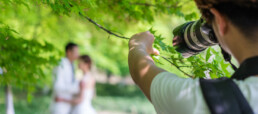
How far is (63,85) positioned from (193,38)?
4038mm

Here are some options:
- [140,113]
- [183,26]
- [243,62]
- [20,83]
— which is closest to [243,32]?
[243,62]

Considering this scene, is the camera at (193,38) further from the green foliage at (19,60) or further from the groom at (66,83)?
the groom at (66,83)

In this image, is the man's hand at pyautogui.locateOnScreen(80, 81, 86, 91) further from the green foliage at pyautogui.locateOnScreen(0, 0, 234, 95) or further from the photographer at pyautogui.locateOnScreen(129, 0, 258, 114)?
the photographer at pyautogui.locateOnScreen(129, 0, 258, 114)

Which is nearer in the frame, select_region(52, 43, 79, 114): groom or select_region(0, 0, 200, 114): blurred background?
select_region(0, 0, 200, 114): blurred background

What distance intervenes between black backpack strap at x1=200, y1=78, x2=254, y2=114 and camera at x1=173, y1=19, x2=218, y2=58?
0.44m

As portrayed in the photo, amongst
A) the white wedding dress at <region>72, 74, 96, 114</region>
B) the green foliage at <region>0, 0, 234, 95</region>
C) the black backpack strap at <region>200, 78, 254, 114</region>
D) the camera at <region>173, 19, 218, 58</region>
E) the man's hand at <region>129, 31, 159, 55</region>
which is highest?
the white wedding dress at <region>72, 74, 96, 114</region>

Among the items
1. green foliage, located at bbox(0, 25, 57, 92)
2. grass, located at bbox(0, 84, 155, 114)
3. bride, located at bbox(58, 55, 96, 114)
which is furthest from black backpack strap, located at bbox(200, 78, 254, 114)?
grass, located at bbox(0, 84, 155, 114)

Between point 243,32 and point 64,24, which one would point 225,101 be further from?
point 64,24

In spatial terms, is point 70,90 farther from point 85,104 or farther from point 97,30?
point 97,30

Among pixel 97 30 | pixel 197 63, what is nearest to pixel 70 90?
pixel 97 30

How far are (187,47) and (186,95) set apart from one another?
634 millimetres

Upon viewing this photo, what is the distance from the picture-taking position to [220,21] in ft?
3.08

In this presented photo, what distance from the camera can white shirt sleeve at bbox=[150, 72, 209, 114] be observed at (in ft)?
2.81

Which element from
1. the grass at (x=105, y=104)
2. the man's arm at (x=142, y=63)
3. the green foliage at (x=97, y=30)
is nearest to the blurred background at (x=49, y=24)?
the green foliage at (x=97, y=30)
